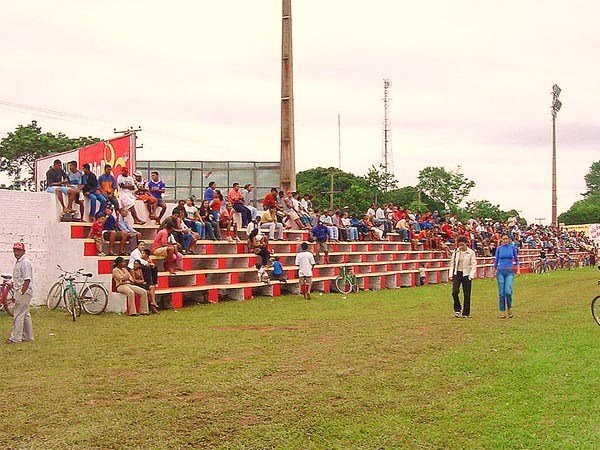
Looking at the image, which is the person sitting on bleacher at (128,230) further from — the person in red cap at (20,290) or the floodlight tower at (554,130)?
the floodlight tower at (554,130)

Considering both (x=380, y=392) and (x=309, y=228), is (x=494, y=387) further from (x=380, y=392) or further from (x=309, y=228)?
(x=309, y=228)

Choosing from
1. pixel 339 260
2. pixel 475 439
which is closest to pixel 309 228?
pixel 339 260

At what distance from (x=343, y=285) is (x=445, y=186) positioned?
4704 centimetres

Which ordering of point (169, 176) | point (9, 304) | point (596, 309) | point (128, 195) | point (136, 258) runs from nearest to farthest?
point (596, 309) < point (9, 304) < point (136, 258) < point (128, 195) < point (169, 176)

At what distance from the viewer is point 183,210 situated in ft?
74.2

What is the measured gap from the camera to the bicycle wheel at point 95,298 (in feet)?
60.0

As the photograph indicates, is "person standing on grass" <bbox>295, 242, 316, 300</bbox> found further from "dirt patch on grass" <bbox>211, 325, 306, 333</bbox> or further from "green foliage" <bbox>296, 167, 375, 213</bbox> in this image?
"green foliage" <bbox>296, 167, 375, 213</bbox>

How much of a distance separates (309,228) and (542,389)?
20024 mm

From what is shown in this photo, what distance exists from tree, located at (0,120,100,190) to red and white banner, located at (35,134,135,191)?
1614 cm

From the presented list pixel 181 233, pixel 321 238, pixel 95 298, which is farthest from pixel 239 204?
pixel 95 298

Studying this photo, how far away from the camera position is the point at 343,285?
26797mm

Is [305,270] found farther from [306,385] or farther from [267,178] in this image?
[267,178]

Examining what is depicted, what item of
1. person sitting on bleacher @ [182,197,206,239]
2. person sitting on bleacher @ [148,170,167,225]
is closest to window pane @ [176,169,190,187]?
person sitting on bleacher @ [148,170,167,225]

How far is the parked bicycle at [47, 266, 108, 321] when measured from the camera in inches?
696
